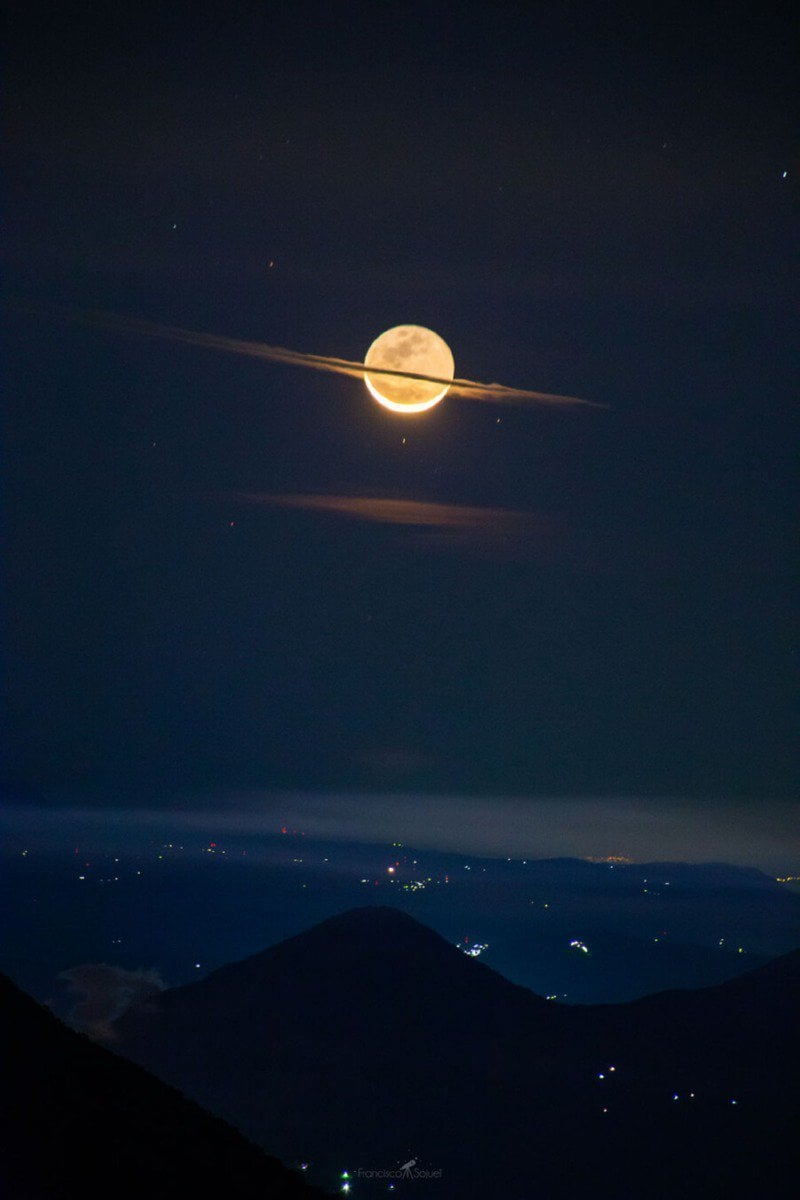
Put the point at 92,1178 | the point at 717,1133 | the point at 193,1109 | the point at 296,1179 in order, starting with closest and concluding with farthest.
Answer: the point at 92,1178 → the point at 296,1179 → the point at 193,1109 → the point at 717,1133

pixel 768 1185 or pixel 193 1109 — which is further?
pixel 768 1185

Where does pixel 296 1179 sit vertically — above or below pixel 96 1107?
below

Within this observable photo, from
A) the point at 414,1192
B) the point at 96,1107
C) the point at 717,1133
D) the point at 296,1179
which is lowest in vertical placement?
the point at 414,1192

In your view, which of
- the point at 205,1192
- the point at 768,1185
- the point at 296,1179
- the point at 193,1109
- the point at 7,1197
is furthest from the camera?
the point at 768,1185

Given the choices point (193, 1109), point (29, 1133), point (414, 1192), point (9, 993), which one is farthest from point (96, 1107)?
point (414, 1192)

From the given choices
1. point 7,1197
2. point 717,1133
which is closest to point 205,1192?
point 7,1197

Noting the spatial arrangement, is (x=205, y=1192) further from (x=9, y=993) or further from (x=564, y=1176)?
(x=564, y=1176)
